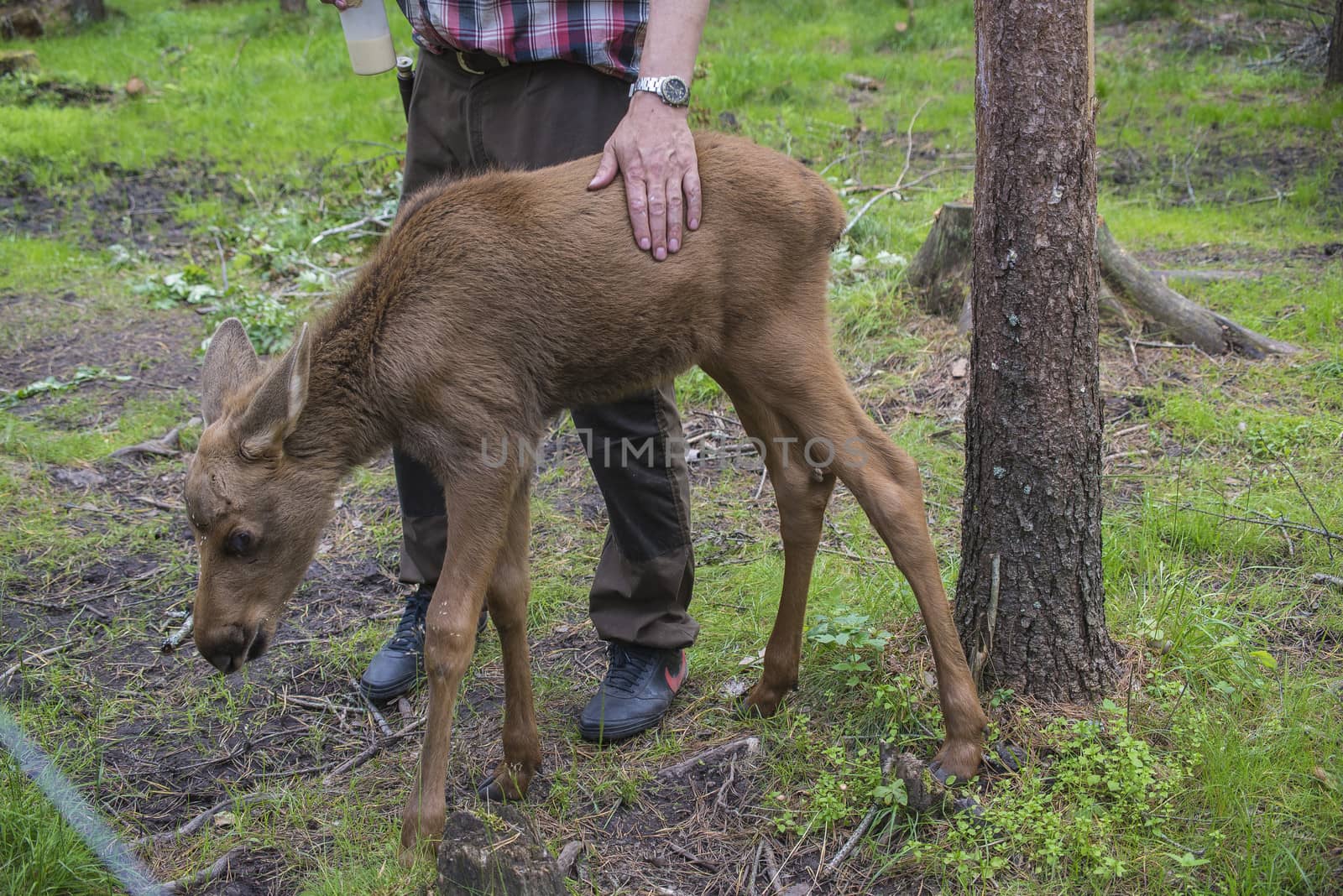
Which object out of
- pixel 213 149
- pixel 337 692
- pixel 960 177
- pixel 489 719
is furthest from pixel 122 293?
pixel 960 177

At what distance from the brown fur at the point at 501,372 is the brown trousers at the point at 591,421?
1.11 feet

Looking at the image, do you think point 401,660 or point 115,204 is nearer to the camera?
point 401,660

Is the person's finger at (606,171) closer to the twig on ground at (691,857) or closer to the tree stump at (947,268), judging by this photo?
the twig on ground at (691,857)

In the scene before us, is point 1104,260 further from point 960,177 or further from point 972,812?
point 972,812

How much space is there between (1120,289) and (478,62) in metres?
3.85

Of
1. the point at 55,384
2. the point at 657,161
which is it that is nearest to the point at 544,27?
the point at 657,161

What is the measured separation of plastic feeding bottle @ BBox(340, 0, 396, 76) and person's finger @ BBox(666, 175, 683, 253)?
1276 millimetres

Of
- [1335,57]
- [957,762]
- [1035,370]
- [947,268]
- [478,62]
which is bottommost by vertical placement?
[957,762]

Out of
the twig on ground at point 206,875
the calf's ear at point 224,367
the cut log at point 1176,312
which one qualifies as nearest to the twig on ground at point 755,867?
the twig on ground at point 206,875

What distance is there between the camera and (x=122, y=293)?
7629 millimetres

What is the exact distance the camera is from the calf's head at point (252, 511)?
2910 mm

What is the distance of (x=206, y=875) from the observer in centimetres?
292

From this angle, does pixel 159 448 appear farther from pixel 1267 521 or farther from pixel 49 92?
pixel 49 92

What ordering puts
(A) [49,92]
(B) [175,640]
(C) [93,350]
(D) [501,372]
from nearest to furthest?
(D) [501,372] < (B) [175,640] < (C) [93,350] < (A) [49,92]
